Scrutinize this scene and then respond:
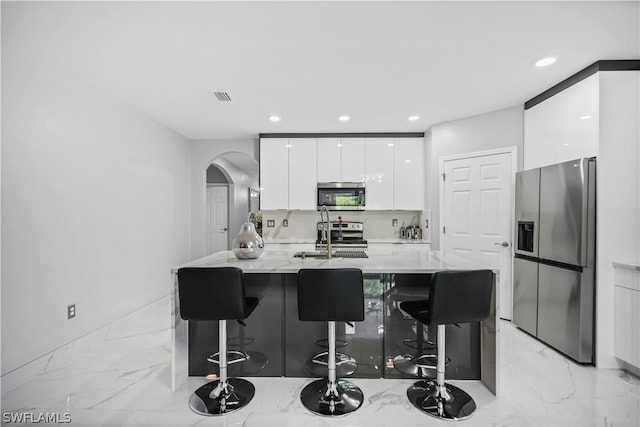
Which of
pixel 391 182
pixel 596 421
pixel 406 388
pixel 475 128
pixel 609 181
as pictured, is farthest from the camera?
pixel 391 182

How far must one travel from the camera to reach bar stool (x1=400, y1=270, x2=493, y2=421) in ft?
5.90

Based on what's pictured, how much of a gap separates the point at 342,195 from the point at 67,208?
127 inches

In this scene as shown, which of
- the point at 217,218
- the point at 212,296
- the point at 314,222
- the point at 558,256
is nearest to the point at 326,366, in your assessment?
the point at 212,296

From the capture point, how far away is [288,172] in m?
4.73

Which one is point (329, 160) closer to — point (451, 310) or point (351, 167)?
point (351, 167)

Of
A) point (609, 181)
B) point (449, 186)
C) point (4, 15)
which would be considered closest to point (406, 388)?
point (609, 181)

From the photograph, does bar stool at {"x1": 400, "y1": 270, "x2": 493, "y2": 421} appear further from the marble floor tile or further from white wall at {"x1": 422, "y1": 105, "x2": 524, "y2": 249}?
white wall at {"x1": 422, "y1": 105, "x2": 524, "y2": 249}

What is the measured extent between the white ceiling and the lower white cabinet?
1709 mm

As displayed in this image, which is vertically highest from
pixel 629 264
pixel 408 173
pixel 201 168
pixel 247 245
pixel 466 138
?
pixel 466 138

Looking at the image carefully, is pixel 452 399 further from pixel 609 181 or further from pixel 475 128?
pixel 475 128

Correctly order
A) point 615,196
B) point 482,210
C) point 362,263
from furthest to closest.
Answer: point 482,210, point 615,196, point 362,263

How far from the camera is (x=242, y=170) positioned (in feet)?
25.4

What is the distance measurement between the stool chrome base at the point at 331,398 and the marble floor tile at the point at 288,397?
44 millimetres

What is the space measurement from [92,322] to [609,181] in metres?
4.67
